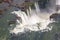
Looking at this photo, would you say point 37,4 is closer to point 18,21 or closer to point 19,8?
point 19,8

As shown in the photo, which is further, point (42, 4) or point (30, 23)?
point (42, 4)

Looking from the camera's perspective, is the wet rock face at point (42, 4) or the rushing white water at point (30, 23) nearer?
the rushing white water at point (30, 23)

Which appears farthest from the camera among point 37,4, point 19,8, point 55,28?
point 37,4

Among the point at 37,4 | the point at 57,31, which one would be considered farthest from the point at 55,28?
the point at 37,4

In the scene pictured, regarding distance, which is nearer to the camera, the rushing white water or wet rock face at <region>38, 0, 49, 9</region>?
the rushing white water

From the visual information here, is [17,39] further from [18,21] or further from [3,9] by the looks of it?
[3,9]

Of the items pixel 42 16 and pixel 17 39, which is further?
pixel 42 16

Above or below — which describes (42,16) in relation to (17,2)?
below

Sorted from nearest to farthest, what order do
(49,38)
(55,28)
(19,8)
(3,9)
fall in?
(49,38) → (55,28) → (3,9) → (19,8)

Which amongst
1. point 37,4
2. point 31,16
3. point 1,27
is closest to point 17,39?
point 1,27
